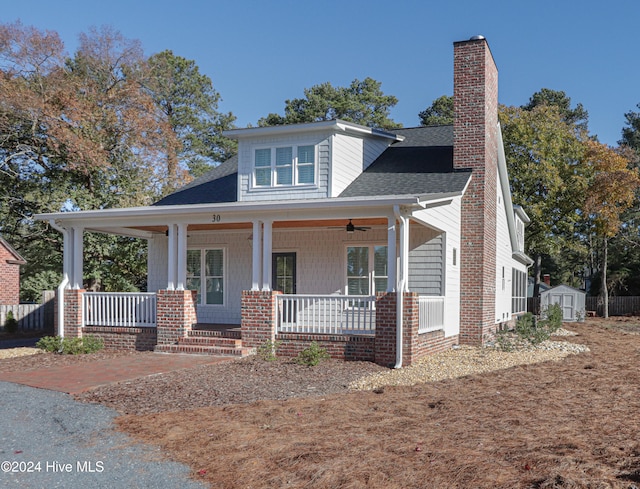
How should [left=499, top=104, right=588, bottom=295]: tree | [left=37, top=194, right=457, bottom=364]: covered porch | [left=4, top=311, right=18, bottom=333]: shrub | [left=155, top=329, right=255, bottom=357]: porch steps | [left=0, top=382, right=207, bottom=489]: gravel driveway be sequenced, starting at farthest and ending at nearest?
1. [left=499, top=104, right=588, bottom=295]: tree
2. [left=4, top=311, right=18, bottom=333]: shrub
3. [left=155, top=329, right=255, bottom=357]: porch steps
4. [left=37, top=194, right=457, bottom=364]: covered porch
5. [left=0, top=382, right=207, bottom=489]: gravel driveway

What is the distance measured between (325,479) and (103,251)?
67.0ft

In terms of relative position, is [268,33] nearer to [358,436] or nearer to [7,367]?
[7,367]

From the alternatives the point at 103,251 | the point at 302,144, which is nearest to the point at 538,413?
the point at 302,144

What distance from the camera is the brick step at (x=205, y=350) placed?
12.4m

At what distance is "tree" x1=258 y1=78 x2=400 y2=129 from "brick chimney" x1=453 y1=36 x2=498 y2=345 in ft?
80.6

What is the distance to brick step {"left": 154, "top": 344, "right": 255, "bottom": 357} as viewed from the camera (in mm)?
12383

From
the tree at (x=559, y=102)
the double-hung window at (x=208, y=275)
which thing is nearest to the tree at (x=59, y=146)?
the double-hung window at (x=208, y=275)

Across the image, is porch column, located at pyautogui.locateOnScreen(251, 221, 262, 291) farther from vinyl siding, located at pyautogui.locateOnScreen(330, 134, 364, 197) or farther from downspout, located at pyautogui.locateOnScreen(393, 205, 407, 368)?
downspout, located at pyautogui.locateOnScreen(393, 205, 407, 368)

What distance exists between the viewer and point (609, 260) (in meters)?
38.8

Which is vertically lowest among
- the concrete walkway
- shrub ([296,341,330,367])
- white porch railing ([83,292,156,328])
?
the concrete walkway

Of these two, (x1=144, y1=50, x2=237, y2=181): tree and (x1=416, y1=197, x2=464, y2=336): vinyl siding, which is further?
(x1=144, y1=50, x2=237, y2=181): tree

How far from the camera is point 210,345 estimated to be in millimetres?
12906

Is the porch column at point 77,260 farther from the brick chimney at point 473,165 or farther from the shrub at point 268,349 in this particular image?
the brick chimney at point 473,165

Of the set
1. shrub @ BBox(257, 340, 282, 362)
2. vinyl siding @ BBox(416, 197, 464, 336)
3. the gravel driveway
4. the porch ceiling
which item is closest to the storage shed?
vinyl siding @ BBox(416, 197, 464, 336)
